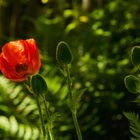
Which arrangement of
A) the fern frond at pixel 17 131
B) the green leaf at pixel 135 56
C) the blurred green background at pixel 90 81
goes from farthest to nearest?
the blurred green background at pixel 90 81 → the fern frond at pixel 17 131 → the green leaf at pixel 135 56

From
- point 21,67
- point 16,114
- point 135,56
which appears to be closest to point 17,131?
point 16,114

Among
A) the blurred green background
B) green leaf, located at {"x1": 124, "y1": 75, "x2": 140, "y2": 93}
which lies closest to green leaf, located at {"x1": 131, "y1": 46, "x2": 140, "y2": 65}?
green leaf, located at {"x1": 124, "y1": 75, "x2": 140, "y2": 93}

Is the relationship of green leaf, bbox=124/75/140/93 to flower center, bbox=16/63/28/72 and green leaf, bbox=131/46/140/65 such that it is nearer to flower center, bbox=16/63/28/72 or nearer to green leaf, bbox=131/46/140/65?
green leaf, bbox=131/46/140/65

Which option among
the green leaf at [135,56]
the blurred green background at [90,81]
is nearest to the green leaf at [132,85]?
the green leaf at [135,56]

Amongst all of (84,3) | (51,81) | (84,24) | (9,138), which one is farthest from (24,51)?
(84,3)

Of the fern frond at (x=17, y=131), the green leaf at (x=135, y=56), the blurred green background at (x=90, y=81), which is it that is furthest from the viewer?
the blurred green background at (x=90, y=81)

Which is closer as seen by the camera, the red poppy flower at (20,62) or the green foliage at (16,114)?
the red poppy flower at (20,62)

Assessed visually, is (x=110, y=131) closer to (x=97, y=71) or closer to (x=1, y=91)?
(x=97, y=71)

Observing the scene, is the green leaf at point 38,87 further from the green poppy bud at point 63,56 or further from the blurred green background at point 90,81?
the blurred green background at point 90,81

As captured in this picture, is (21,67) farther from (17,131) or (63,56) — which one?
(17,131)
